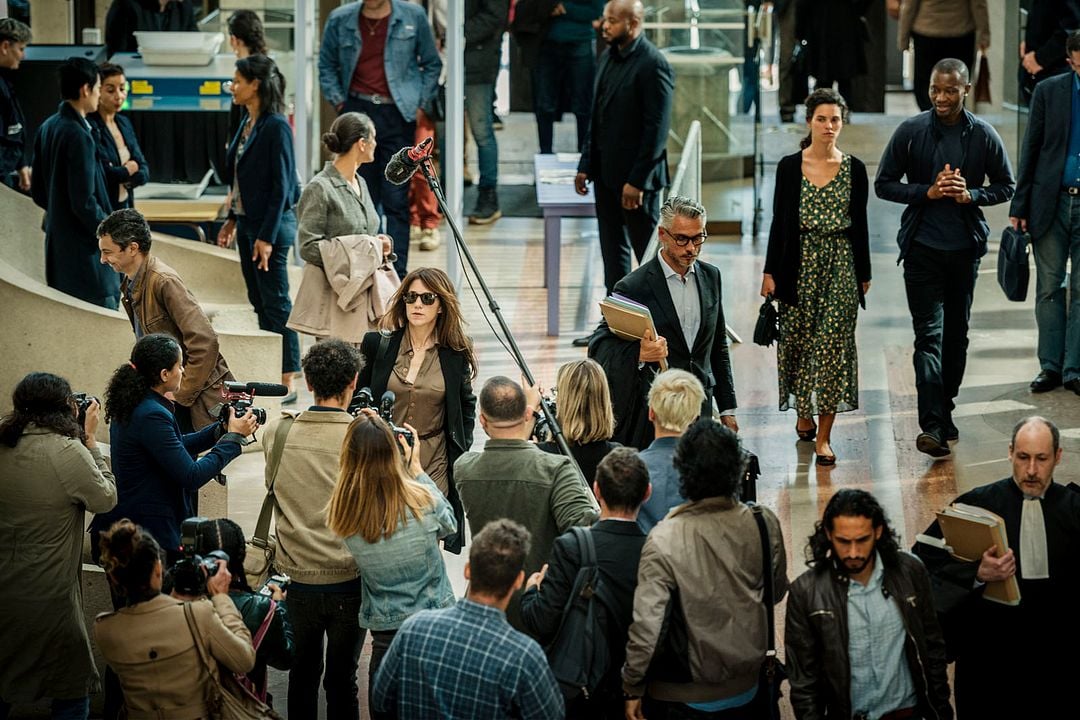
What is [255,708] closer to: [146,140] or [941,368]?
[941,368]

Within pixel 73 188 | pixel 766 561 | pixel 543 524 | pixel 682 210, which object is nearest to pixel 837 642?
pixel 766 561

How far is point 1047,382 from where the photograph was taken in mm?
8758

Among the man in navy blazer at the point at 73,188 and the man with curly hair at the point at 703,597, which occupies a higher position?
the man in navy blazer at the point at 73,188

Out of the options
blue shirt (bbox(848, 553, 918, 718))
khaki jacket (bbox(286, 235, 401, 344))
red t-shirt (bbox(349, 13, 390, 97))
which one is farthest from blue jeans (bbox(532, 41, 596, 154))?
blue shirt (bbox(848, 553, 918, 718))

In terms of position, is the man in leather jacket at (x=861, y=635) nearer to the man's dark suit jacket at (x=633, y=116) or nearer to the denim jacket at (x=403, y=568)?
the denim jacket at (x=403, y=568)

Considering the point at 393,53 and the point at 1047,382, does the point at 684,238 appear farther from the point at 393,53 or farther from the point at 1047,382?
the point at 393,53

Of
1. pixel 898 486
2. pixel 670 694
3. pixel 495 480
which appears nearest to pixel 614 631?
pixel 670 694

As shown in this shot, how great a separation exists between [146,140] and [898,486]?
20.5 feet

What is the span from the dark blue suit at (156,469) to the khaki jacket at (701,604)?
177cm

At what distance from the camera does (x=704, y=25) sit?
1260cm

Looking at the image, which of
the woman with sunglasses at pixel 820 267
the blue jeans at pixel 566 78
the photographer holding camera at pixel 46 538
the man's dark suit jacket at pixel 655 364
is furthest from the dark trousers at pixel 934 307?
the blue jeans at pixel 566 78

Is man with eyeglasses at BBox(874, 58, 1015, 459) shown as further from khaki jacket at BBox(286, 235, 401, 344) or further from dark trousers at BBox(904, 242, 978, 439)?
khaki jacket at BBox(286, 235, 401, 344)

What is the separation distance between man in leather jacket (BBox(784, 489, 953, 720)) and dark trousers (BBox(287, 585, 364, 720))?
4.85 ft

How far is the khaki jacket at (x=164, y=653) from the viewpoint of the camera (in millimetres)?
4770
